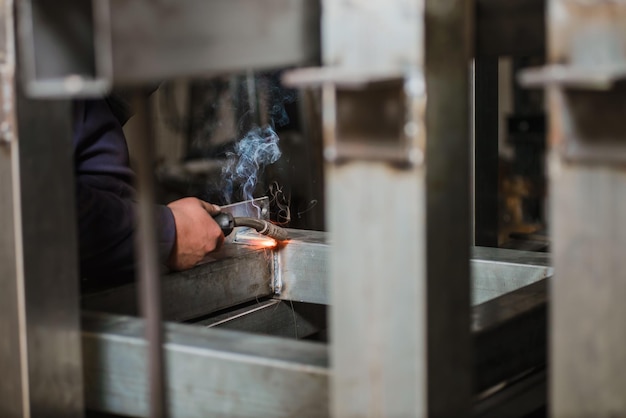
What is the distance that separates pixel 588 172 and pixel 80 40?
61 centimetres

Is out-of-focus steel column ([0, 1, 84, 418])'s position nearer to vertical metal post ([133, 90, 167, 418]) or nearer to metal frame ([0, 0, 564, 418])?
metal frame ([0, 0, 564, 418])

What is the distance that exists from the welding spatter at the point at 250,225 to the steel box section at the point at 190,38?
1.14 m

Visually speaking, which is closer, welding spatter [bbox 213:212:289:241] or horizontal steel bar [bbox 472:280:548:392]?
horizontal steel bar [bbox 472:280:548:392]

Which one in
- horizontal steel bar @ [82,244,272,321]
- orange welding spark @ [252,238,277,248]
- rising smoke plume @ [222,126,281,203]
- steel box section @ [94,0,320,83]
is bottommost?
horizontal steel bar @ [82,244,272,321]

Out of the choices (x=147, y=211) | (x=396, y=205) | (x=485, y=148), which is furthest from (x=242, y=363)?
(x=485, y=148)

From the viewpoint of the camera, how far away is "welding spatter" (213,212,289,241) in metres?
2.03

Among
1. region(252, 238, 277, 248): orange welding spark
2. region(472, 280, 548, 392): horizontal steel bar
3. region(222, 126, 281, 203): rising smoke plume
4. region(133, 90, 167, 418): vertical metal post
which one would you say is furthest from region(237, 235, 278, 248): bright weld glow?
region(133, 90, 167, 418): vertical metal post

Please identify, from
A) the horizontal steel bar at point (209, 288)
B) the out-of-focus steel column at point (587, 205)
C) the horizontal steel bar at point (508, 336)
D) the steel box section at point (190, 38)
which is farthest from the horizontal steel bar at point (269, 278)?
the out-of-focus steel column at point (587, 205)

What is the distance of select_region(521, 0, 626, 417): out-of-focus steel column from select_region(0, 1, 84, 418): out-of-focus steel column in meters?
0.70

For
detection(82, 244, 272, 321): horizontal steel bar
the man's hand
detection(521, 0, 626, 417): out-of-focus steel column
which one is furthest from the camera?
the man's hand

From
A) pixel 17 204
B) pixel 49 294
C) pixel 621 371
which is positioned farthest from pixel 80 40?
pixel 621 371

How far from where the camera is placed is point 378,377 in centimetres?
88

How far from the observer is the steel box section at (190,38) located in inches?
33.7

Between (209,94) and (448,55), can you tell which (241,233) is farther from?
(209,94)
